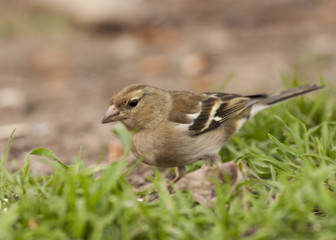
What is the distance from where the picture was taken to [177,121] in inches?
190

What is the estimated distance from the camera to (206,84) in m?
8.50

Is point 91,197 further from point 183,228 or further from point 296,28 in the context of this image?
point 296,28

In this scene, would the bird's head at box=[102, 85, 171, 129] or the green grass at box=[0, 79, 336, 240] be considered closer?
the green grass at box=[0, 79, 336, 240]

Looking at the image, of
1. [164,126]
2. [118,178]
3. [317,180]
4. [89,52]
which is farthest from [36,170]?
[89,52]

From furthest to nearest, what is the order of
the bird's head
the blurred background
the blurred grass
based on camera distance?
the blurred grass
the blurred background
the bird's head

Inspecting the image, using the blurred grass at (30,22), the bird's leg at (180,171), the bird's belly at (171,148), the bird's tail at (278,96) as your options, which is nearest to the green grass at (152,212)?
the bird's belly at (171,148)

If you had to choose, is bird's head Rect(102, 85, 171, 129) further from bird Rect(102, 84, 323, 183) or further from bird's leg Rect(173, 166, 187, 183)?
bird's leg Rect(173, 166, 187, 183)

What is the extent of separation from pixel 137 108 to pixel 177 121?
1.27 feet

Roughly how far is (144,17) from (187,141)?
22.3 ft

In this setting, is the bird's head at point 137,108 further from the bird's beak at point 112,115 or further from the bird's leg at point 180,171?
the bird's leg at point 180,171

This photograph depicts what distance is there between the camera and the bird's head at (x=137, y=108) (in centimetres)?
466

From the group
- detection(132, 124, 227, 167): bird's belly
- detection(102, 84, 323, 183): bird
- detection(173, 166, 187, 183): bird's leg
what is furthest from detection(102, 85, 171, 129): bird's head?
detection(173, 166, 187, 183): bird's leg

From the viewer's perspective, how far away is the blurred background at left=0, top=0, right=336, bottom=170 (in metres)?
7.54

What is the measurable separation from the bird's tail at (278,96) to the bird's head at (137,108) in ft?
3.46
